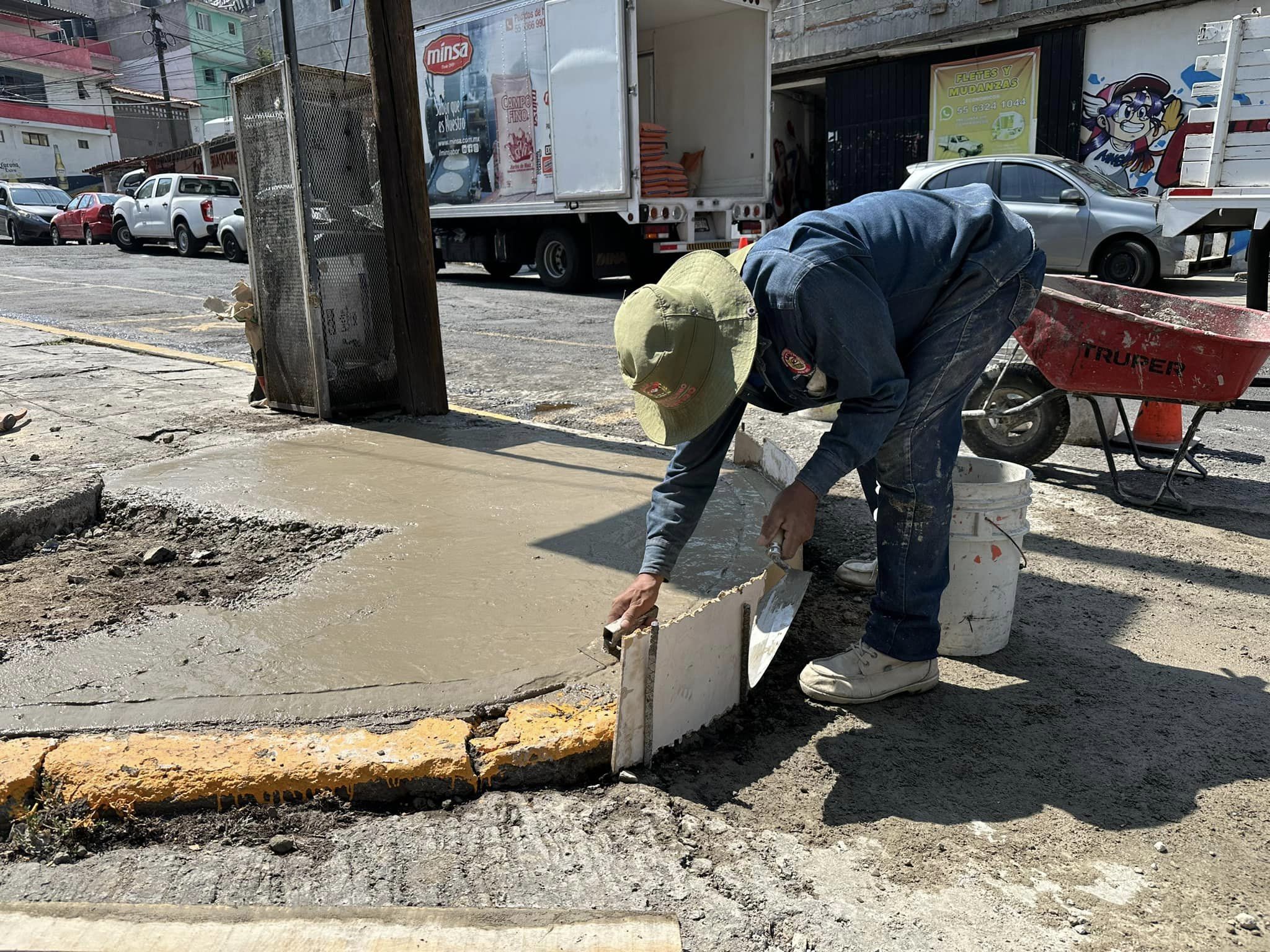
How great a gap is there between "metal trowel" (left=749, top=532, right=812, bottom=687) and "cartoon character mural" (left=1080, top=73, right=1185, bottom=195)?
42.8ft

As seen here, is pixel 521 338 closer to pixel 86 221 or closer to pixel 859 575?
pixel 859 575

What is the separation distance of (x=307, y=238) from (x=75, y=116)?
1916 inches

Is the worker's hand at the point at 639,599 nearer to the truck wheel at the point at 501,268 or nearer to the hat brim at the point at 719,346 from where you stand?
the hat brim at the point at 719,346

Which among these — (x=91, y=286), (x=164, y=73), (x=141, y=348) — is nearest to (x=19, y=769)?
(x=141, y=348)

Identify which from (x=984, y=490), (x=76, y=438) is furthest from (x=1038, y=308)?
(x=76, y=438)

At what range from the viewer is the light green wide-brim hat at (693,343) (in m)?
2.16

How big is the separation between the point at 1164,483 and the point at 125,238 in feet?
73.2

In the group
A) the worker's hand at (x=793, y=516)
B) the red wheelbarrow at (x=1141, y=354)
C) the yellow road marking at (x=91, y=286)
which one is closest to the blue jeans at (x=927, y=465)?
the worker's hand at (x=793, y=516)

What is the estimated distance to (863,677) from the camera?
9.03ft

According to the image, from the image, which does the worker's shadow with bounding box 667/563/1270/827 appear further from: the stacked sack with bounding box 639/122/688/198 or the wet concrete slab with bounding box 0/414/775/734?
the stacked sack with bounding box 639/122/688/198

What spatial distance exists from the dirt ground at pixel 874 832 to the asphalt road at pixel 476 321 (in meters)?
3.15

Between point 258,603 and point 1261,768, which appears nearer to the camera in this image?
point 1261,768

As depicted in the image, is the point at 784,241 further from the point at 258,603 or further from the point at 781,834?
the point at 258,603

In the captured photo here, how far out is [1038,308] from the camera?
4.43m
